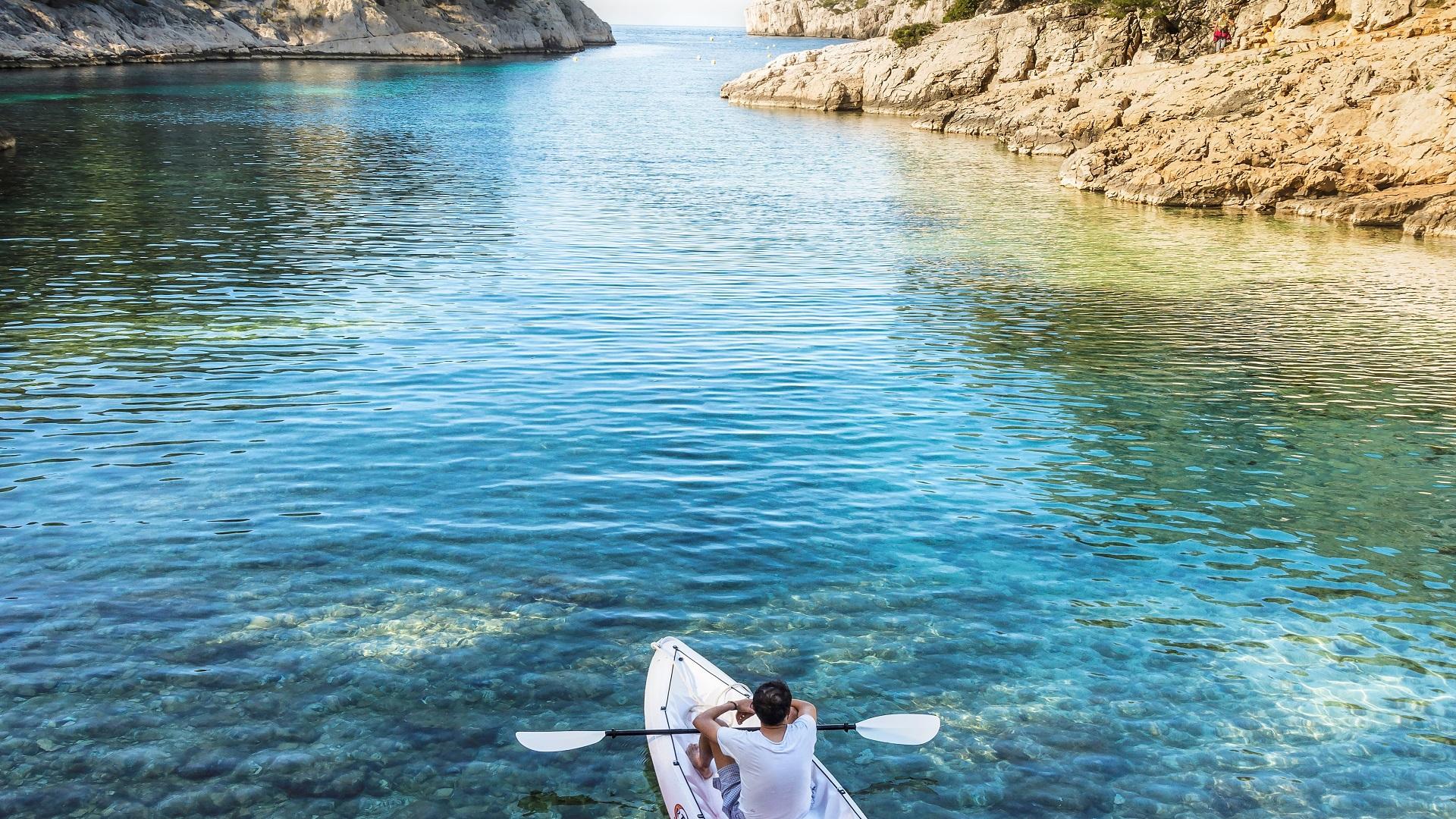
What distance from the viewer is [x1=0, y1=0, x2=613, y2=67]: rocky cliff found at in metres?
88.9

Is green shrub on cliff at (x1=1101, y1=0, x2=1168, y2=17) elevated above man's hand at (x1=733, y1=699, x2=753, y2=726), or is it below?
above

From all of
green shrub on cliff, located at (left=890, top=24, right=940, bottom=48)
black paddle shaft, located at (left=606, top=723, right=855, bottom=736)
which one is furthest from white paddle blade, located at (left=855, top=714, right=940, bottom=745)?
green shrub on cliff, located at (left=890, top=24, right=940, bottom=48)

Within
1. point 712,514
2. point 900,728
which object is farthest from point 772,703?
point 712,514

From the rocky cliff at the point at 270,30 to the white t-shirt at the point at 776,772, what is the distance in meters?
96.4

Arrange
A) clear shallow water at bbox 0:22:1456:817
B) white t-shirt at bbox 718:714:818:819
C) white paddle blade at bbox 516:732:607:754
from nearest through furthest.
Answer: white t-shirt at bbox 718:714:818:819 → white paddle blade at bbox 516:732:607:754 → clear shallow water at bbox 0:22:1456:817

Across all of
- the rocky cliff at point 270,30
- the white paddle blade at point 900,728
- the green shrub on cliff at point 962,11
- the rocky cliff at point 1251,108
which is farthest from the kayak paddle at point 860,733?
the rocky cliff at point 270,30

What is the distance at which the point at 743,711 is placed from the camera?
362 inches

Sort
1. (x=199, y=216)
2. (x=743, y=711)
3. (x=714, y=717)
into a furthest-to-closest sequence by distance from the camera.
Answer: (x=199, y=216), (x=714, y=717), (x=743, y=711)

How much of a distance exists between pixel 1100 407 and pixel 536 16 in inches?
5992

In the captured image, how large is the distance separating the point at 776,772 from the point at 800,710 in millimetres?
803

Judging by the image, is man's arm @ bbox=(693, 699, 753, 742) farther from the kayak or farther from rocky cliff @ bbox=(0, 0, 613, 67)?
rocky cliff @ bbox=(0, 0, 613, 67)

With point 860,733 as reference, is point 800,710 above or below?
above

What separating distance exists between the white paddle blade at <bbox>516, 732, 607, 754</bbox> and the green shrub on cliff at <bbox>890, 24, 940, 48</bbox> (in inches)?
3110

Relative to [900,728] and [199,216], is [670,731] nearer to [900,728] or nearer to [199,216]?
[900,728]
